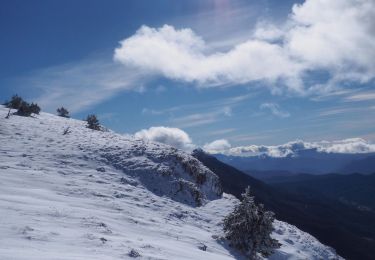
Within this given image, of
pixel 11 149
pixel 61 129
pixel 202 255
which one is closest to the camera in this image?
pixel 202 255

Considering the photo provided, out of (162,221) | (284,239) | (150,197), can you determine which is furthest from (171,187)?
(284,239)

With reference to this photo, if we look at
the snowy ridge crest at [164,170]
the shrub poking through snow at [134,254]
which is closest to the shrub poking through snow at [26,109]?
the snowy ridge crest at [164,170]

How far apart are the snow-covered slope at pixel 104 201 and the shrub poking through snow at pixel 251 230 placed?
1.05 m

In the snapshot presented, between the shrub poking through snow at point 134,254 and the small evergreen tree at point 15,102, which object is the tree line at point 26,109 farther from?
the shrub poking through snow at point 134,254

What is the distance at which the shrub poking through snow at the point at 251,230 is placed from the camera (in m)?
30.4

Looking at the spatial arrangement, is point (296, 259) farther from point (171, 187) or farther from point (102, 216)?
point (102, 216)

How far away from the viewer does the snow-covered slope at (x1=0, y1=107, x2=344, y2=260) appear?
19141 mm

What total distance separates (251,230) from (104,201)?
11019 millimetres

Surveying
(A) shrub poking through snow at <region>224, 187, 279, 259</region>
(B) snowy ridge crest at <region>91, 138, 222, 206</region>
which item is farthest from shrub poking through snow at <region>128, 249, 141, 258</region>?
(B) snowy ridge crest at <region>91, 138, 222, 206</region>

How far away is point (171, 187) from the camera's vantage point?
39.2 m

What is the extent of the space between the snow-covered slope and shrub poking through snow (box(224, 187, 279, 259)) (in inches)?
Answer: 41.2

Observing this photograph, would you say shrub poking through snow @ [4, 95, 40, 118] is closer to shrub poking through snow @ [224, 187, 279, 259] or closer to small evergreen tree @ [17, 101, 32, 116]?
small evergreen tree @ [17, 101, 32, 116]

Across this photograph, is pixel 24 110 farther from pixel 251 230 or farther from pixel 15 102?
pixel 251 230

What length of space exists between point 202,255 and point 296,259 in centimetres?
1373
